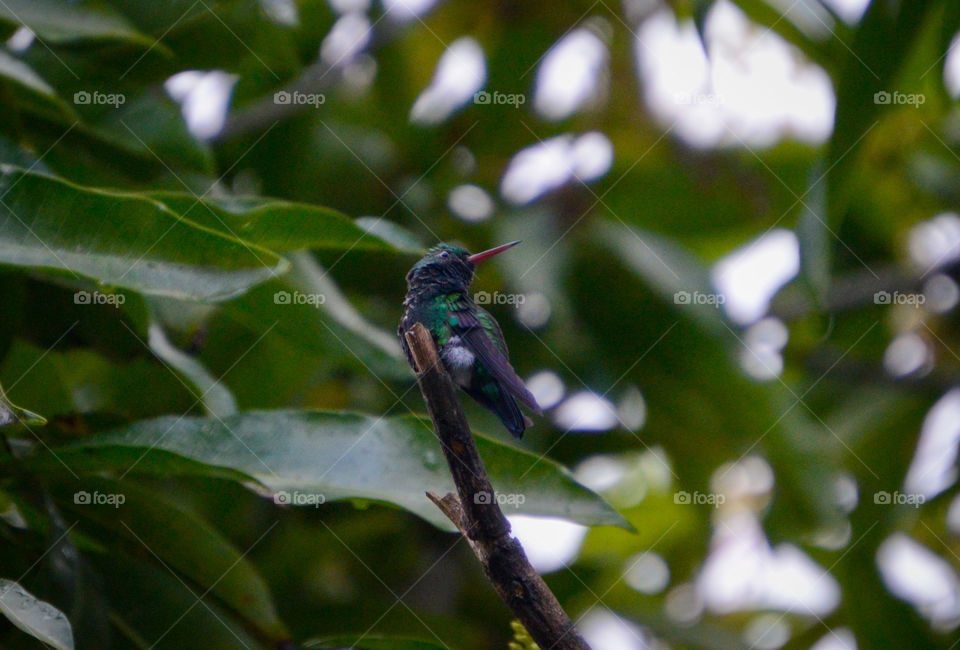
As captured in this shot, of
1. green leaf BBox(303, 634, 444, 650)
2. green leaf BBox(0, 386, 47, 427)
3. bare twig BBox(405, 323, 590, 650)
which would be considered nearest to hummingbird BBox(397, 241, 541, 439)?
bare twig BBox(405, 323, 590, 650)

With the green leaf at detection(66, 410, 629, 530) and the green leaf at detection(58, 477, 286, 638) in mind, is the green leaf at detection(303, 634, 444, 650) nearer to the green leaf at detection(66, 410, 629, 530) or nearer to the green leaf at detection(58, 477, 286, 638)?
the green leaf at detection(58, 477, 286, 638)

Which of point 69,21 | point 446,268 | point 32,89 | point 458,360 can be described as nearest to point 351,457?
point 458,360

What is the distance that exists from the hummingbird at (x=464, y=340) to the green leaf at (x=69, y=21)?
1184 mm

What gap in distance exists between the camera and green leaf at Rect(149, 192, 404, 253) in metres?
2.40

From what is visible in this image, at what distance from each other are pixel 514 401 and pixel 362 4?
3087 mm

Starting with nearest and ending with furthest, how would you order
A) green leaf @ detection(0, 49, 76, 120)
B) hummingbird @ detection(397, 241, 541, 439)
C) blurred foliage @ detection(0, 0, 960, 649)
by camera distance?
1. hummingbird @ detection(397, 241, 541, 439)
2. blurred foliage @ detection(0, 0, 960, 649)
3. green leaf @ detection(0, 49, 76, 120)

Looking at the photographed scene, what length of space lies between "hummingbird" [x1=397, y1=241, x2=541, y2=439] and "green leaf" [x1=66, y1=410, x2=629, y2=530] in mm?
136

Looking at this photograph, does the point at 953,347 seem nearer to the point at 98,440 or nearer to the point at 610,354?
the point at 610,354

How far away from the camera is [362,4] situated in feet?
15.7

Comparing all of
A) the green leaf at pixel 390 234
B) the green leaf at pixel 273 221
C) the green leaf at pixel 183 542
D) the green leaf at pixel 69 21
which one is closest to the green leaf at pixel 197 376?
the green leaf at pixel 183 542

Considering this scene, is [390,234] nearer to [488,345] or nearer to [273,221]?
[273,221]

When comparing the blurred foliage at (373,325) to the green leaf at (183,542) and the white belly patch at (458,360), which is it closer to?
the green leaf at (183,542)

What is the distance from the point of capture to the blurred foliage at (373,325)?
2393 millimetres

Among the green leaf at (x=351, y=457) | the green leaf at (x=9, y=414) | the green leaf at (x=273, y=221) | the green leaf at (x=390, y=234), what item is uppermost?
the green leaf at (x=390, y=234)
